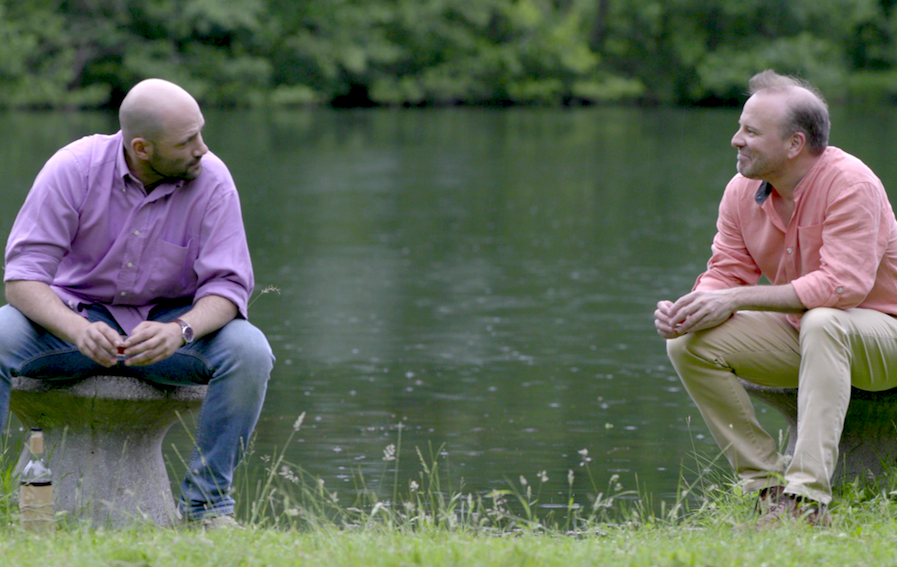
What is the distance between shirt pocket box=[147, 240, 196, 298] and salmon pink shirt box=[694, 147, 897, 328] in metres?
1.69

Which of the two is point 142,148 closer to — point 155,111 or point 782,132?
point 155,111

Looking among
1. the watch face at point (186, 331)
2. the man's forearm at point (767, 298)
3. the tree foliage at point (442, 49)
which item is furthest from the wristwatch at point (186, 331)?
the tree foliage at point (442, 49)

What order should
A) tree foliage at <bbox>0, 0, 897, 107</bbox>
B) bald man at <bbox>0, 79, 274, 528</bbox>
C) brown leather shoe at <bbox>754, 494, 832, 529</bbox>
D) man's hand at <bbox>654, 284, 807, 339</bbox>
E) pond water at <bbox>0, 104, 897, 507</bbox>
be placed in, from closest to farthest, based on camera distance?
brown leather shoe at <bbox>754, 494, 832, 529</bbox> < bald man at <bbox>0, 79, 274, 528</bbox> < man's hand at <bbox>654, 284, 807, 339</bbox> < pond water at <bbox>0, 104, 897, 507</bbox> < tree foliage at <bbox>0, 0, 897, 107</bbox>

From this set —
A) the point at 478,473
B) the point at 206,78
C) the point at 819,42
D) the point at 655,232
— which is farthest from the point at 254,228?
the point at 819,42

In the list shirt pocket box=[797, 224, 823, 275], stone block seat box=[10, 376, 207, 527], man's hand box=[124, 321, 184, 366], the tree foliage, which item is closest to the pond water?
stone block seat box=[10, 376, 207, 527]

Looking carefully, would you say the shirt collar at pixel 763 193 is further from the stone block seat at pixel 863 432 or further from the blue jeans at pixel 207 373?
the blue jeans at pixel 207 373

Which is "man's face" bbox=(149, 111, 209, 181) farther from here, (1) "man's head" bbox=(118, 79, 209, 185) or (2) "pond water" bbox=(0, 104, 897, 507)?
(2) "pond water" bbox=(0, 104, 897, 507)

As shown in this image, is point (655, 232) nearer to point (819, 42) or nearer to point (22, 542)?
point (22, 542)

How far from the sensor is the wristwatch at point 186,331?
3.86 m

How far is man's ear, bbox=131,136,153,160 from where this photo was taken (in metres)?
4.00

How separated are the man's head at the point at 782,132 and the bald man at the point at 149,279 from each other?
5.44 ft

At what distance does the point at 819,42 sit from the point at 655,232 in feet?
128

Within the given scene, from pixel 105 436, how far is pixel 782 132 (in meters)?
2.38

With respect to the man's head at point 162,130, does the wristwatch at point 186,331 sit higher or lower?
lower
